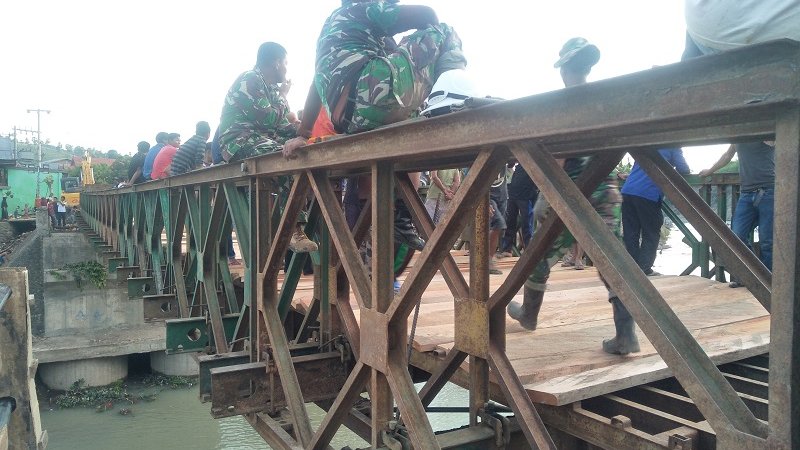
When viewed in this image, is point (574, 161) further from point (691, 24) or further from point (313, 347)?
point (313, 347)

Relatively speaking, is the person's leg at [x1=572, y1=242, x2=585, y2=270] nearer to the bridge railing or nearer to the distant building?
the bridge railing

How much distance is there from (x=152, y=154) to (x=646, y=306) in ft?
36.4

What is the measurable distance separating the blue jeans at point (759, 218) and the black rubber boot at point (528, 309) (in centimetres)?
215

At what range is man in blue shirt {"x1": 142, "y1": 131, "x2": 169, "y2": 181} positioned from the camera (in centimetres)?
1139

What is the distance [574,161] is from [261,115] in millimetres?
2959

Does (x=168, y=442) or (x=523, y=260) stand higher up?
(x=523, y=260)

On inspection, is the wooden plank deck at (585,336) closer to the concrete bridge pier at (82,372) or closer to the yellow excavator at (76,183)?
the concrete bridge pier at (82,372)

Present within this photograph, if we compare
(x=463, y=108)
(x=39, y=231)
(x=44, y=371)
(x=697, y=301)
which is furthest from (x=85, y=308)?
(x=463, y=108)

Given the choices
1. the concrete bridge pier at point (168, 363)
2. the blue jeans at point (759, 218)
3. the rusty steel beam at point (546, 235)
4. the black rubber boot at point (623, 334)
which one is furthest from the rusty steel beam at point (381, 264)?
the concrete bridge pier at point (168, 363)

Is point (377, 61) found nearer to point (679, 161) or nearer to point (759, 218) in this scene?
point (679, 161)

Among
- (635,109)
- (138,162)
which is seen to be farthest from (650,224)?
(138,162)

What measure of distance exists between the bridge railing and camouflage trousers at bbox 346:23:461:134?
0.25 metres

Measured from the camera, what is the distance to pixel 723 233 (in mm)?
2635

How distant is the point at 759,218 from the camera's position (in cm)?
528
